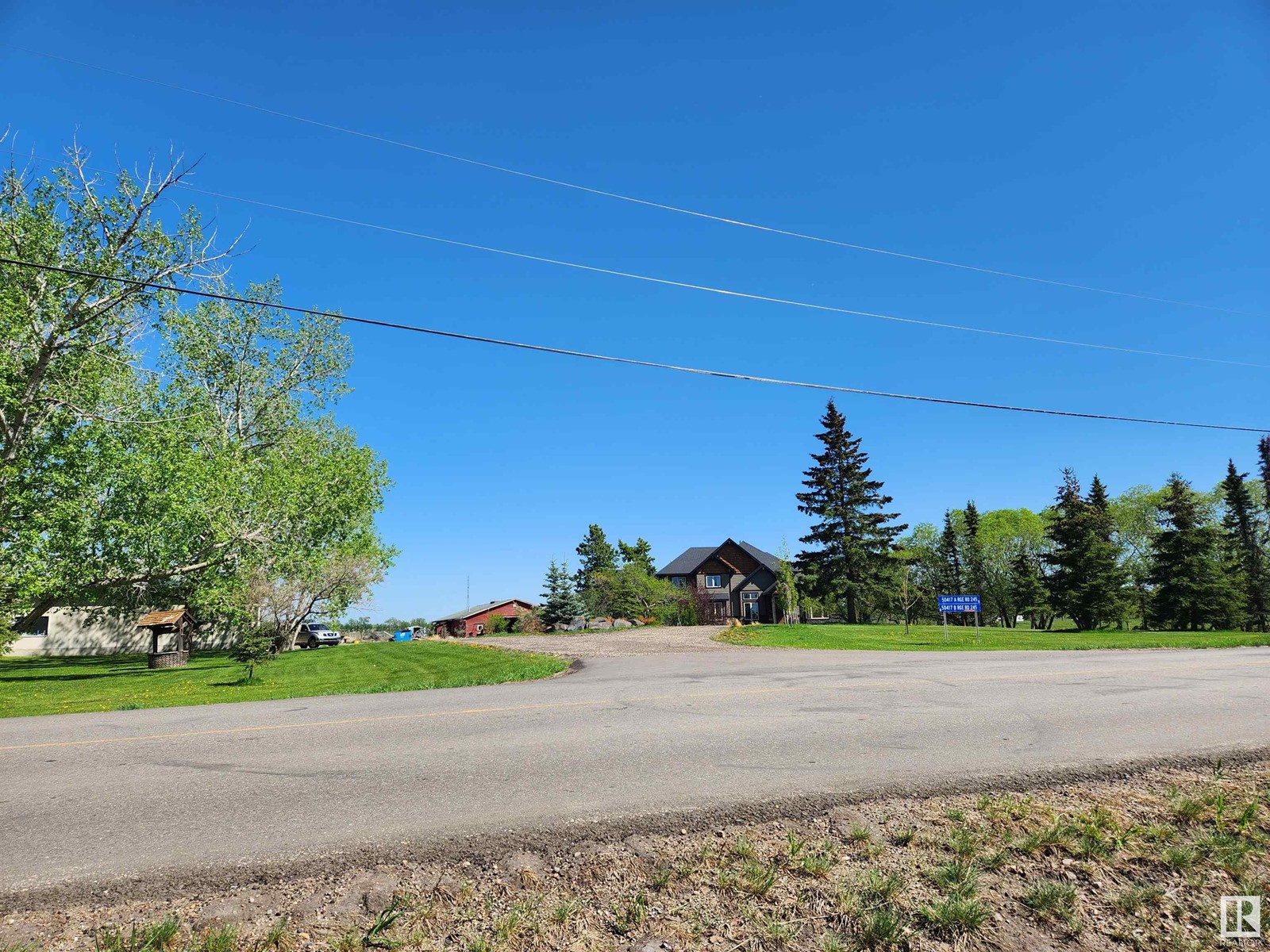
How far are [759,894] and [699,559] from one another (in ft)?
235

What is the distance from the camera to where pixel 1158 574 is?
150ft

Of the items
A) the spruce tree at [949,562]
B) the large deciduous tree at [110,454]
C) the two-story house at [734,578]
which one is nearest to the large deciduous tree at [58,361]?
the large deciduous tree at [110,454]

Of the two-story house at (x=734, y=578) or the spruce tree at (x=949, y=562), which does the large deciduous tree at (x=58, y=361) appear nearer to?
the two-story house at (x=734, y=578)

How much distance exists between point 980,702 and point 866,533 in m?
43.9

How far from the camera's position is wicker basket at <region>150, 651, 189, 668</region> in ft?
91.1

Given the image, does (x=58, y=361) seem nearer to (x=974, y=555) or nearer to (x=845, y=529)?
(x=845, y=529)

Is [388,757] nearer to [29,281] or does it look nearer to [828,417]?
[29,281]

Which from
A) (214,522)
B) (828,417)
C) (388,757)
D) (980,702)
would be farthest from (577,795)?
(828,417)

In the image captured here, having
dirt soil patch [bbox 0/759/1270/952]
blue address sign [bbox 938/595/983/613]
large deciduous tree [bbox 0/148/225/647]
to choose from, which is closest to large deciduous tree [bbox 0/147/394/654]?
large deciduous tree [bbox 0/148/225/647]

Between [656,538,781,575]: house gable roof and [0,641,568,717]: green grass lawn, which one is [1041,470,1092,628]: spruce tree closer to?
[656,538,781,575]: house gable roof

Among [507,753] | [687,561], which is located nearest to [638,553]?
[687,561]

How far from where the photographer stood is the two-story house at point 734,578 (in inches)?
2474

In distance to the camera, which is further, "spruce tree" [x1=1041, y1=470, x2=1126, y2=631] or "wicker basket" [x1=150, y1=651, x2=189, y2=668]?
"spruce tree" [x1=1041, y1=470, x2=1126, y2=631]

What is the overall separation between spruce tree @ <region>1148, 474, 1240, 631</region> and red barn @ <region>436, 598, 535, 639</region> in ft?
176
